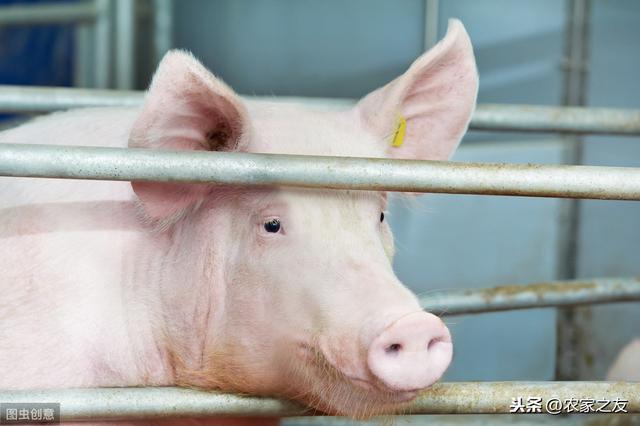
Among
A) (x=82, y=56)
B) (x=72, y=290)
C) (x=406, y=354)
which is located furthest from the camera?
(x=82, y=56)

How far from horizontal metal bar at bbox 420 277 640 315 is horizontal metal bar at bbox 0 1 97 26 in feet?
9.70

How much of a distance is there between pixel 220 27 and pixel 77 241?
12.4 ft

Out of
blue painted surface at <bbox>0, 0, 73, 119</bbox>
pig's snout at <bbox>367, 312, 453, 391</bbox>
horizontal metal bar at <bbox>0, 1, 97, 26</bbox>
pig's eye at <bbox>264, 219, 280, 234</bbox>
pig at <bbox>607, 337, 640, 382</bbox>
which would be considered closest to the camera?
pig's snout at <bbox>367, 312, 453, 391</bbox>

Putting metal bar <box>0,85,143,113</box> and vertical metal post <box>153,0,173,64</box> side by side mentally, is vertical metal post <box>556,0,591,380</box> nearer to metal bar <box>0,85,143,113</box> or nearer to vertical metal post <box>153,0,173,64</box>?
vertical metal post <box>153,0,173,64</box>

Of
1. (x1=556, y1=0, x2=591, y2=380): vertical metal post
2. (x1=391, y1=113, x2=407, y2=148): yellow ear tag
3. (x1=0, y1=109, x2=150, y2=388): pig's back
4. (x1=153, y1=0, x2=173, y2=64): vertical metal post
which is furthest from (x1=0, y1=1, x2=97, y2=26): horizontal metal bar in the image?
(x1=391, y1=113, x2=407, y2=148): yellow ear tag

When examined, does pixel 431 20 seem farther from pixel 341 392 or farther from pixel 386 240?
pixel 341 392

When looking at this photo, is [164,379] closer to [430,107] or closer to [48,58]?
[430,107]

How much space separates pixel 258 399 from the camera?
228 cm

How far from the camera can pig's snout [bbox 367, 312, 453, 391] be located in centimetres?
200

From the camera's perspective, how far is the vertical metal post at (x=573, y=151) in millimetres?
5309

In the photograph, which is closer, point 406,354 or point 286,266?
point 406,354

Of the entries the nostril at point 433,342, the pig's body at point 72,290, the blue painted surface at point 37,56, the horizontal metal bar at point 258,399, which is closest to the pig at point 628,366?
the horizontal metal bar at point 258,399

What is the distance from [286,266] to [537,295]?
127 cm

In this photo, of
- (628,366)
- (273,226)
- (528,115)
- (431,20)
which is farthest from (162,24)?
(273,226)
